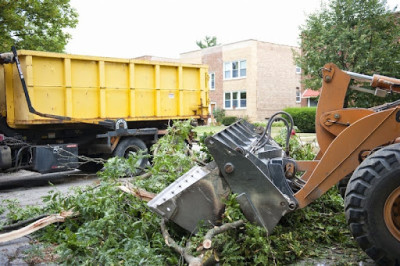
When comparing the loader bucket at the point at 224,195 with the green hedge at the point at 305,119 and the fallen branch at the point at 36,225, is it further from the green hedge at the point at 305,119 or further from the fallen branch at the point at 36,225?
the green hedge at the point at 305,119

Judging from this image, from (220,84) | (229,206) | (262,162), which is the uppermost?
(220,84)

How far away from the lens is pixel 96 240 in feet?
14.5

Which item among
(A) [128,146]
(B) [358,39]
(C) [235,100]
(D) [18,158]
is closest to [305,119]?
(B) [358,39]

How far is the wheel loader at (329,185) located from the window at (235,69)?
1323 inches

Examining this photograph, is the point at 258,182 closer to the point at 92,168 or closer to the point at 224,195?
the point at 224,195

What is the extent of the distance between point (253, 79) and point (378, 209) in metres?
34.0

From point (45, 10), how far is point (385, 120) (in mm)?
15366

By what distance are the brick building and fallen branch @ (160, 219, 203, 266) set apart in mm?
33022

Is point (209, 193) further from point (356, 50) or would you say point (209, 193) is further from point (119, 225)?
point (356, 50)

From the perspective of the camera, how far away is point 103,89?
410 inches

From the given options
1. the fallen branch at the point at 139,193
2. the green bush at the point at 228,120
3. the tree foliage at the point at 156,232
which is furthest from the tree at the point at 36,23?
the green bush at the point at 228,120

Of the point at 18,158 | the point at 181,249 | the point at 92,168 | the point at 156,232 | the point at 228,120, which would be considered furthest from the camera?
the point at 228,120

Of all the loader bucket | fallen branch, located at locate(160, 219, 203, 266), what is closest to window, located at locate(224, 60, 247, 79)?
the loader bucket

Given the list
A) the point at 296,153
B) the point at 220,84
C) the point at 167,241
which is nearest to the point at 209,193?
the point at 167,241
